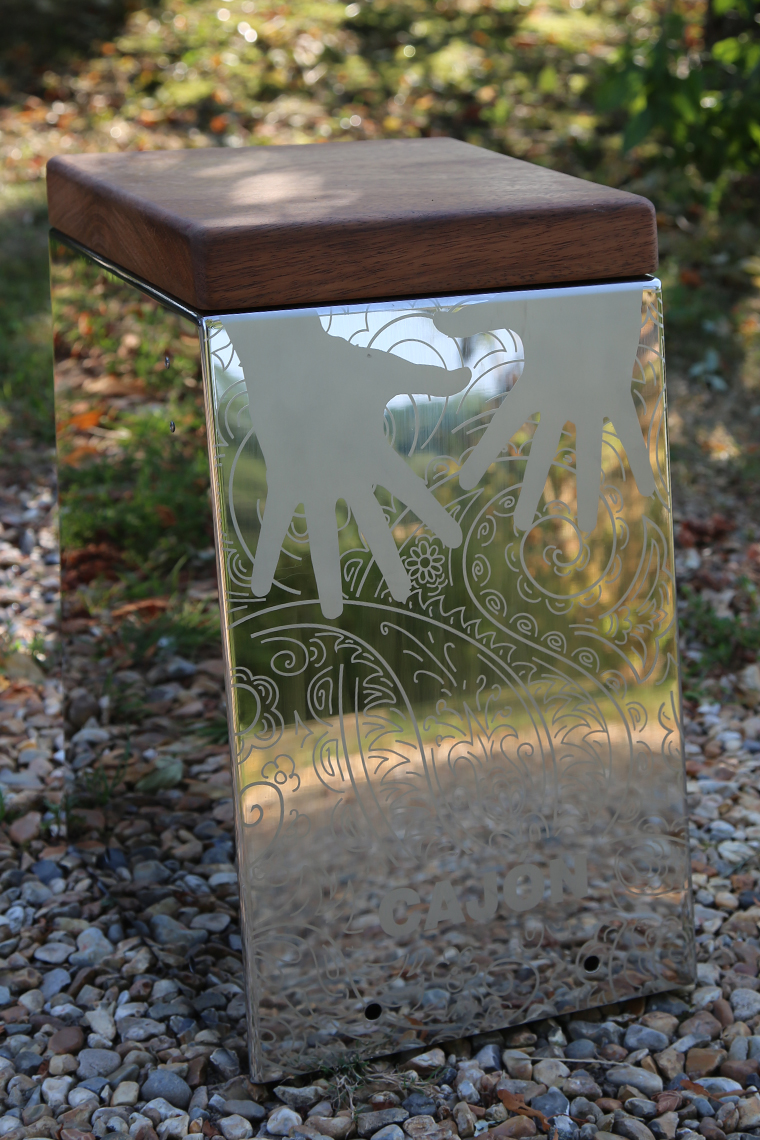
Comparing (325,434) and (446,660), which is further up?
(325,434)

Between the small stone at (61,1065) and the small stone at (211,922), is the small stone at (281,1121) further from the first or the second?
the small stone at (211,922)

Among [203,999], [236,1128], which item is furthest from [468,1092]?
[203,999]

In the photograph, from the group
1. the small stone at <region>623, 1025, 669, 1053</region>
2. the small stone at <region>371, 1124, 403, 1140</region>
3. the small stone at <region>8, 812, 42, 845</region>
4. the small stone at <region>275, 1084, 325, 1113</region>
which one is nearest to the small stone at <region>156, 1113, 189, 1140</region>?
the small stone at <region>275, 1084, 325, 1113</region>

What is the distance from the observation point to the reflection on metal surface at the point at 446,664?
115 centimetres

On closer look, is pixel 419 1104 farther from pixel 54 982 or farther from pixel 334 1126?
pixel 54 982

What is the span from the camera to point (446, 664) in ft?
4.09

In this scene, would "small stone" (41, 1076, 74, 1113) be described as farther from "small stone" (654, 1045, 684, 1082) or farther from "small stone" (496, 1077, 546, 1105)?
"small stone" (654, 1045, 684, 1082)

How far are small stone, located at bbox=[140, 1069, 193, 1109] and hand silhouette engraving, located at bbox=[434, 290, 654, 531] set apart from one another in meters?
0.76

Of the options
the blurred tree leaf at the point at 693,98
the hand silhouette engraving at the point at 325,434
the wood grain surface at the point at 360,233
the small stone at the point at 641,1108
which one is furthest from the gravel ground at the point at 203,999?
the blurred tree leaf at the point at 693,98

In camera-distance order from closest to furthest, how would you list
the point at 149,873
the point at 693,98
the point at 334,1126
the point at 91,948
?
the point at 334,1126, the point at 91,948, the point at 149,873, the point at 693,98

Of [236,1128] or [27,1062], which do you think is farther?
[27,1062]

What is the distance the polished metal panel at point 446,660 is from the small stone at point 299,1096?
28 millimetres

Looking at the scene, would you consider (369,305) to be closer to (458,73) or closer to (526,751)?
(526,751)

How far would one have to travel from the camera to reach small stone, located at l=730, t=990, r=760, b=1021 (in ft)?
4.58
